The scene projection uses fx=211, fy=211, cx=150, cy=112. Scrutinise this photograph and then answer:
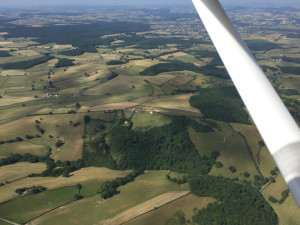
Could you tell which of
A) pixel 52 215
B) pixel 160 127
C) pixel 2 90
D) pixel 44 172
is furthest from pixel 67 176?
pixel 2 90

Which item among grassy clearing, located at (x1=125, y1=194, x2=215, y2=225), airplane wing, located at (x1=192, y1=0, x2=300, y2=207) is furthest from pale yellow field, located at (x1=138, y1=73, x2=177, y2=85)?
airplane wing, located at (x1=192, y1=0, x2=300, y2=207)

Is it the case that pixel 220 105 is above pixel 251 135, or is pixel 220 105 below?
above

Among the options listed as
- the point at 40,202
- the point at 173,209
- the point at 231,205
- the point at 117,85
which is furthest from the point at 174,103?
the point at 40,202

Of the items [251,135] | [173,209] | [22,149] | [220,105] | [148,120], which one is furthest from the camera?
[220,105]

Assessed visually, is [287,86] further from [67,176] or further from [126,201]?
[67,176]

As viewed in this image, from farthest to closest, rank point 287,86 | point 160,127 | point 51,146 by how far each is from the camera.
→ point 287,86
point 160,127
point 51,146

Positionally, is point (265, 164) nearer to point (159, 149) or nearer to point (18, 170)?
point (159, 149)

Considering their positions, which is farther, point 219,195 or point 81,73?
point 81,73
